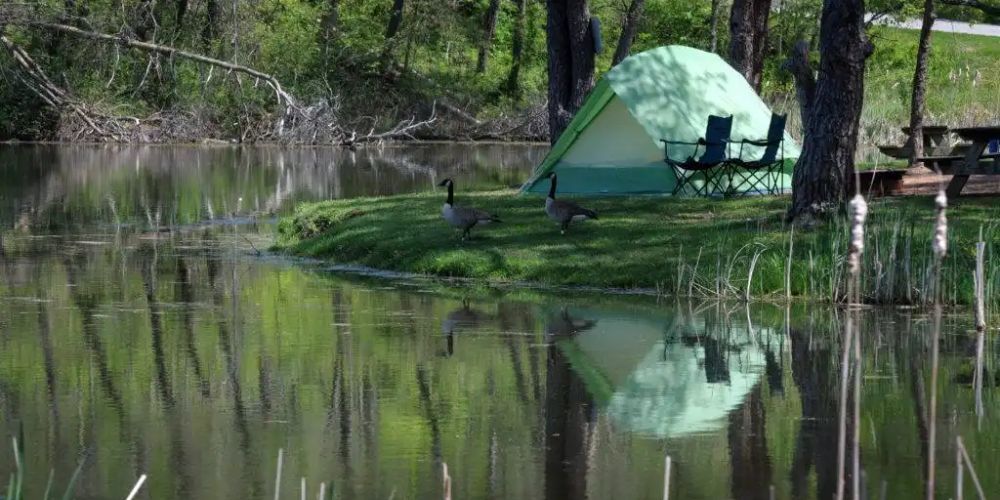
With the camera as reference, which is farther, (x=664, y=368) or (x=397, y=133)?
(x=397, y=133)

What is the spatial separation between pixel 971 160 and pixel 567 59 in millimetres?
7161

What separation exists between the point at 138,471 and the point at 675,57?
1496 centimetres

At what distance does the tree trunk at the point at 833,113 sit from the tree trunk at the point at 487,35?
36594 mm

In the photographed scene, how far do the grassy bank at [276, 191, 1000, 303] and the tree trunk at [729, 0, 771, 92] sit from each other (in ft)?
16.5

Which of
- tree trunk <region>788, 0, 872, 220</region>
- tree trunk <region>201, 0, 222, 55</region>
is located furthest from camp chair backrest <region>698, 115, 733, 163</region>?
tree trunk <region>201, 0, 222, 55</region>

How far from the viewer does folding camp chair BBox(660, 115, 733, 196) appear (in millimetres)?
19922

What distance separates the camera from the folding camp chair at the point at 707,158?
19.9 metres

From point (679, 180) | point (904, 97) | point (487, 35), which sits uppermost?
point (487, 35)

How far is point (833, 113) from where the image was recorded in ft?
52.3

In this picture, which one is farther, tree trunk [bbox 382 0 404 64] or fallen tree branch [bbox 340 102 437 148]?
tree trunk [bbox 382 0 404 64]

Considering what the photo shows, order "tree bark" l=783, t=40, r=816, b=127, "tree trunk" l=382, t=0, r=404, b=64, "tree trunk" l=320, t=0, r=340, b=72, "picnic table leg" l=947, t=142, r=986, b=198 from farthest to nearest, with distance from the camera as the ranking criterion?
"tree trunk" l=382, t=0, r=404, b=64
"tree trunk" l=320, t=0, r=340, b=72
"picnic table leg" l=947, t=142, r=986, b=198
"tree bark" l=783, t=40, r=816, b=127

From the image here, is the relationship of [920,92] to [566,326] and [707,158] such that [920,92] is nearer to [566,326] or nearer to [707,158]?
[707,158]

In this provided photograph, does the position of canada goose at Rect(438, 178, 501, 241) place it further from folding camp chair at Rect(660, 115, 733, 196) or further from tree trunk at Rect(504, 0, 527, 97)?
tree trunk at Rect(504, 0, 527, 97)

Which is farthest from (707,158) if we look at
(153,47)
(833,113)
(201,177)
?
(153,47)
